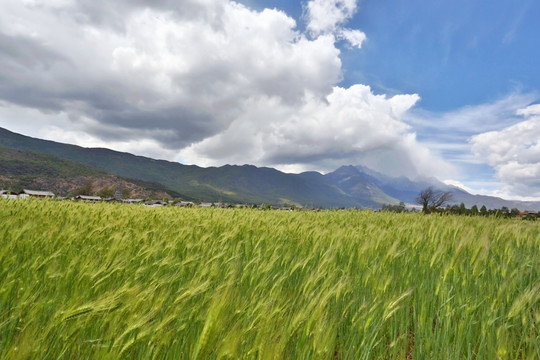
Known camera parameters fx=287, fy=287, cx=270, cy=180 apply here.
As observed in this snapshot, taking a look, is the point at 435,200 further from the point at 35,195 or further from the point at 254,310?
the point at 35,195

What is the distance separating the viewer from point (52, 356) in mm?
1441

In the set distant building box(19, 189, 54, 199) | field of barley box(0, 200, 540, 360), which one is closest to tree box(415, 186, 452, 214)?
field of barley box(0, 200, 540, 360)

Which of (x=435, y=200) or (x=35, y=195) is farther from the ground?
(x=435, y=200)

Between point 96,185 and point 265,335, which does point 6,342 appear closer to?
point 265,335

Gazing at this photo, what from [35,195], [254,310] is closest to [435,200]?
[254,310]

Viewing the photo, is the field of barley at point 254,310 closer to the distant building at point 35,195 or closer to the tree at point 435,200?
the distant building at point 35,195

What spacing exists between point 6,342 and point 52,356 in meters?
0.39

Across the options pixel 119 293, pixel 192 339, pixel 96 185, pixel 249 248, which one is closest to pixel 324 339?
pixel 192 339

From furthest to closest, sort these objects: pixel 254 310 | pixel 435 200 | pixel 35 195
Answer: pixel 35 195
pixel 435 200
pixel 254 310

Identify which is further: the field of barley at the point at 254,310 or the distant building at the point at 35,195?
the distant building at the point at 35,195

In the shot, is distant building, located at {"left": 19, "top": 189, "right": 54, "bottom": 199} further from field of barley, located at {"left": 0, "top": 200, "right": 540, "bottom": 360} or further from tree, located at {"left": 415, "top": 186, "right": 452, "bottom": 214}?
tree, located at {"left": 415, "top": 186, "right": 452, "bottom": 214}

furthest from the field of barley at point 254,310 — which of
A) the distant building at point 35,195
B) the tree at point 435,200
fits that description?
the tree at point 435,200

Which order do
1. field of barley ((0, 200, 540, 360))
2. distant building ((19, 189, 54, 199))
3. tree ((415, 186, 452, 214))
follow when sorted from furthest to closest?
tree ((415, 186, 452, 214))
distant building ((19, 189, 54, 199))
field of barley ((0, 200, 540, 360))

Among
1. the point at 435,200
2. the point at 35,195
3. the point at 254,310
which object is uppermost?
the point at 435,200
